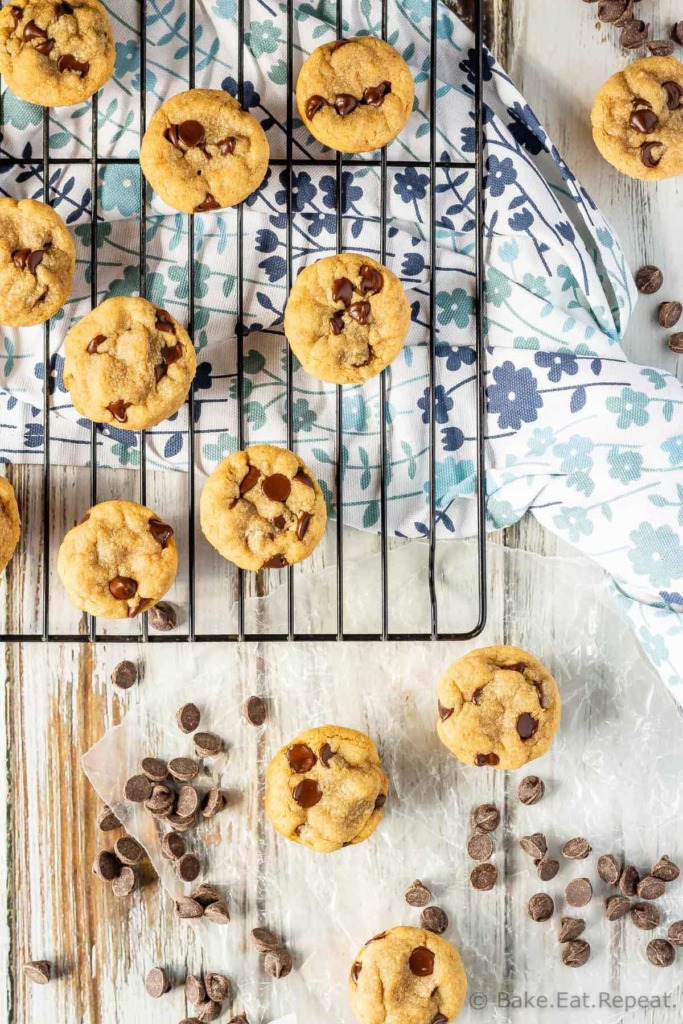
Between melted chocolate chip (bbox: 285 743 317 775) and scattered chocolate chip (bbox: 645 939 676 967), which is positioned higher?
melted chocolate chip (bbox: 285 743 317 775)

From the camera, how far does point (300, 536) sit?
1.79m

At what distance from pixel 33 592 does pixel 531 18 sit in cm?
171

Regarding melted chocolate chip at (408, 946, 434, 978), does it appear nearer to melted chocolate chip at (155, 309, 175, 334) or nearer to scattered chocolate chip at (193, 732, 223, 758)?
scattered chocolate chip at (193, 732, 223, 758)

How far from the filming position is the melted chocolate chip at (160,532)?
70.9 inches

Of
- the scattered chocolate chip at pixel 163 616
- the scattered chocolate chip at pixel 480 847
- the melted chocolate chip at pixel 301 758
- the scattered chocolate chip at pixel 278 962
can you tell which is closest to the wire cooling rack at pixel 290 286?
the scattered chocolate chip at pixel 163 616

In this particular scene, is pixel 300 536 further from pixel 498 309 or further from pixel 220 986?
pixel 220 986

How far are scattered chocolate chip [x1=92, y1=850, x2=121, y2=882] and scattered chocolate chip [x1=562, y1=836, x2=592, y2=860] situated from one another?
101cm

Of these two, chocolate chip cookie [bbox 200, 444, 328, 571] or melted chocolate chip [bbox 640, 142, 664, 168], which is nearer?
chocolate chip cookie [bbox 200, 444, 328, 571]

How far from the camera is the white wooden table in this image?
2078mm

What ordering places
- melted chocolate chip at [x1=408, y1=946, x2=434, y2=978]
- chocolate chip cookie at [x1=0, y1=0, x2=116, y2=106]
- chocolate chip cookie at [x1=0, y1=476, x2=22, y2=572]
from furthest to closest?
Answer: melted chocolate chip at [x1=408, y1=946, x2=434, y2=978] < chocolate chip cookie at [x1=0, y1=476, x2=22, y2=572] < chocolate chip cookie at [x1=0, y1=0, x2=116, y2=106]

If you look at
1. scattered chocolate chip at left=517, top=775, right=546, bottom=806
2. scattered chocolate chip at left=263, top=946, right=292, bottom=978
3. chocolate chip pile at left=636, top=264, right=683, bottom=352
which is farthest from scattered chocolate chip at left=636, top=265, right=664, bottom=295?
scattered chocolate chip at left=263, top=946, right=292, bottom=978

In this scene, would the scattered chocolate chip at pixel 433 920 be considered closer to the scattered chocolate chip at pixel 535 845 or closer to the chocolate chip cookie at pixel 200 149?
the scattered chocolate chip at pixel 535 845

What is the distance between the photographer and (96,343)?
68.5 inches

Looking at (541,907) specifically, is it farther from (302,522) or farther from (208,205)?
(208,205)
